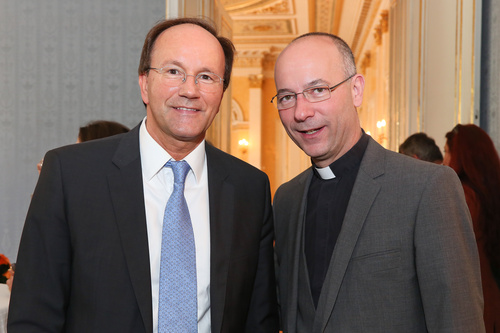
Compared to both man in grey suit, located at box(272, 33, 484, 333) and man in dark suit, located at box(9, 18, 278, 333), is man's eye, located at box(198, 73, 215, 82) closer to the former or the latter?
man in dark suit, located at box(9, 18, 278, 333)

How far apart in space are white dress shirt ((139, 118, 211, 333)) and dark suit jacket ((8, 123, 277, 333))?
0.11ft

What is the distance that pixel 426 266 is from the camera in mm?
1493

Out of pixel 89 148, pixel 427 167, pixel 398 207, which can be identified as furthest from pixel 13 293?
pixel 427 167

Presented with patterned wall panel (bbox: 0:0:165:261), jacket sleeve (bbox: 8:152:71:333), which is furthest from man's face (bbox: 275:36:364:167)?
patterned wall panel (bbox: 0:0:165:261)

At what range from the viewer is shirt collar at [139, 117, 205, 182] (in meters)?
1.66

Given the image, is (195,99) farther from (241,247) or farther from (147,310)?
(147,310)

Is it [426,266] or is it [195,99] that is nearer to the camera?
[426,266]

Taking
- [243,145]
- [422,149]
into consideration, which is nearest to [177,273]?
[422,149]

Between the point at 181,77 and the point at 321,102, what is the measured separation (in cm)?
51

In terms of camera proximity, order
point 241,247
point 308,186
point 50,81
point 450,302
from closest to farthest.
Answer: point 450,302 → point 241,247 → point 308,186 → point 50,81

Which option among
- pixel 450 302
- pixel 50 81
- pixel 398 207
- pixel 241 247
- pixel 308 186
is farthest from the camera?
pixel 50 81

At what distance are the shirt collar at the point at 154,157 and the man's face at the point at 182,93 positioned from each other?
0.08ft

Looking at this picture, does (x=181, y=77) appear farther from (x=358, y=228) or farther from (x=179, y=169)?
(x=358, y=228)

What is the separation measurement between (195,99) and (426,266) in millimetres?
927
